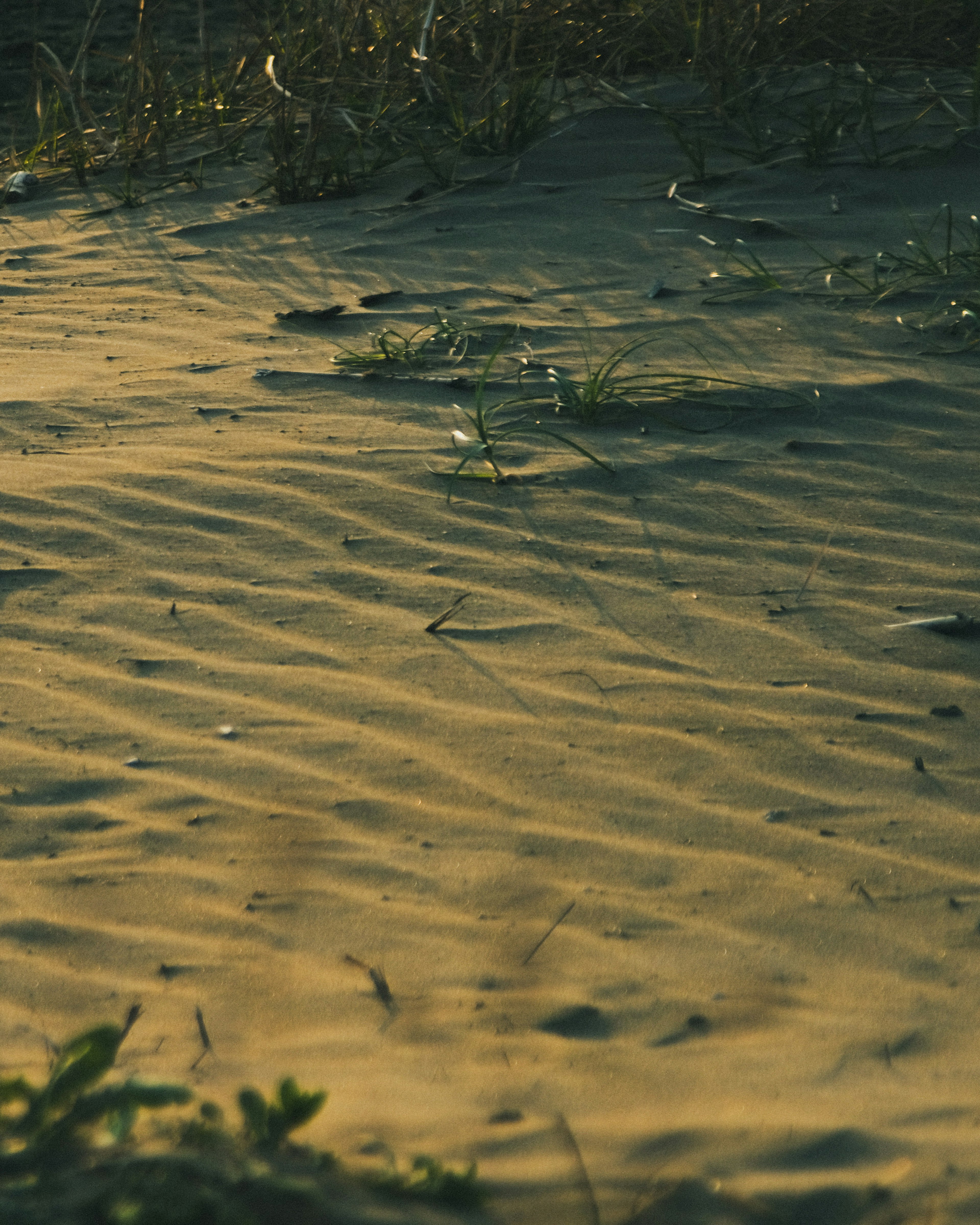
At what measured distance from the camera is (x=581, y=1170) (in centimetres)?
132

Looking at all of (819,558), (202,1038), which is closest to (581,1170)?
(202,1038)

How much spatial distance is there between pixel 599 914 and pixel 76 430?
7.50 feet

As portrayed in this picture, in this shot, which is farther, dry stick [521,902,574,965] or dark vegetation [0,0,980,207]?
dark vegetation [0,0,980,207]

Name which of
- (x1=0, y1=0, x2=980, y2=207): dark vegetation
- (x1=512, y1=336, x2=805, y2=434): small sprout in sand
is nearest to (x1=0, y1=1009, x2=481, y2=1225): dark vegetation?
(x1=512, y1=336, x2=805, y2=434): small sprout in sand

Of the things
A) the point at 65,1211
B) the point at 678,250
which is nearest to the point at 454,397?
the point at 678,250

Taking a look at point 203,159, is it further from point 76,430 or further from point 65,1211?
point 65,1211

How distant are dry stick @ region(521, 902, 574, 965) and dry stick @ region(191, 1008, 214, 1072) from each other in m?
0.43

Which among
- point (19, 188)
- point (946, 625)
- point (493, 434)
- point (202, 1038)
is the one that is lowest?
point (946, 625)

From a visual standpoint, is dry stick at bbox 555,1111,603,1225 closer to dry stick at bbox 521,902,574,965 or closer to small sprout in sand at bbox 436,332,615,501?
dry stick at bbox 521,902,574,965

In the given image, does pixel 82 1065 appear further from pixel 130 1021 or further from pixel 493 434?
pixel 493 434

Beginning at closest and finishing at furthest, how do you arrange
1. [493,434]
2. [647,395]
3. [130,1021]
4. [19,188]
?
1. [130,1021]
2. [493,434]
3. [647,395]
4. [19,188]

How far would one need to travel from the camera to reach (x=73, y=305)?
174 inches

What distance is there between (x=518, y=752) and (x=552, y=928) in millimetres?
440

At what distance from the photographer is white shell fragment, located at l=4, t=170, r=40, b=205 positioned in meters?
5.95
